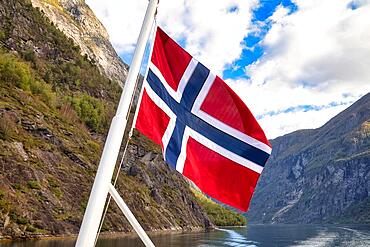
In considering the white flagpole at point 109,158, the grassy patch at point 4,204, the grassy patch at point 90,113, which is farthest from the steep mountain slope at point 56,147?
the white flagpole at point 109,158

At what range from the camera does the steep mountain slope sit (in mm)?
74312

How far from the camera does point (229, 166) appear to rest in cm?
824

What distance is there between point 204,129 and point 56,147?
91.0 metres

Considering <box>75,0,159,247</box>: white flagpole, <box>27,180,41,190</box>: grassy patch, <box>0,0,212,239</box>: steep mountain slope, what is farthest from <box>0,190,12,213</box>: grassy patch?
<box>75,0,159,247</box>: white flagpole

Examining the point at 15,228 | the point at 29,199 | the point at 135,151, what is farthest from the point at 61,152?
the point at 135,151

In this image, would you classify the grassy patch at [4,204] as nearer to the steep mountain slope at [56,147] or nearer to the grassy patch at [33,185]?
the steep mountain slope at [56,147]

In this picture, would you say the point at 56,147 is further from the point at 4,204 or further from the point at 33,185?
the point at 4,204

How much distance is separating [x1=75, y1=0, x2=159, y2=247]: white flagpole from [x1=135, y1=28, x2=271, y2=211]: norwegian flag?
1.59m

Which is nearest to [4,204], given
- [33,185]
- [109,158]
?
[33,185]

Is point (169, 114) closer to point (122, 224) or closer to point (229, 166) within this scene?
point (229, 166)

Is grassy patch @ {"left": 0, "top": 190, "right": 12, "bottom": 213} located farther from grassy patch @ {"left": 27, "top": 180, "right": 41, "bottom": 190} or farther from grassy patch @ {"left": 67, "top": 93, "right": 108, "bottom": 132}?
grassy patch @ {"left": 67, "top": 93, "right": 108, "bottom": 132}

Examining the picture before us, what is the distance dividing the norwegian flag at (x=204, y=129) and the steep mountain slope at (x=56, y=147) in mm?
61301

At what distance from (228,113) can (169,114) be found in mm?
1116

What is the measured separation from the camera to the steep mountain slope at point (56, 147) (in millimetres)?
74312
